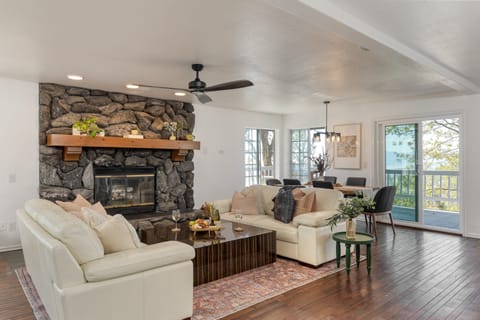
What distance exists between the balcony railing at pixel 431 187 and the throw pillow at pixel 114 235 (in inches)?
220

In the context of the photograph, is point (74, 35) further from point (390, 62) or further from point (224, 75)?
point (390, 62)

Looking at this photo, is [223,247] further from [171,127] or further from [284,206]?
[171,127]

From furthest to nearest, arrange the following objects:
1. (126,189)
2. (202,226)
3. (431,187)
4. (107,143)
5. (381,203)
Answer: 1. (431,187)
2. (126,189)
3. (381,203)
4. (107,143)
5. (202,226)

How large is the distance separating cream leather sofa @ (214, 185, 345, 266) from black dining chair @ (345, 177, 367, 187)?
7.41 feet

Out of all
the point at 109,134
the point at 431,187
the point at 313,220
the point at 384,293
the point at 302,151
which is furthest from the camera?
the point at 302,151

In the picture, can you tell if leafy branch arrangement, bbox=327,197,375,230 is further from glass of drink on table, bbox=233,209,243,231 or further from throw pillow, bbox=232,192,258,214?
throw pillow, bbox=232,192,258,214

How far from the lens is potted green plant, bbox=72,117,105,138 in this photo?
5031 mm

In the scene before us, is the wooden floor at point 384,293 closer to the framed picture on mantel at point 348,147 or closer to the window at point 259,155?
the framed picture on mantel at point 348,147

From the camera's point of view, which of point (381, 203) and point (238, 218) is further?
point (381, 203)


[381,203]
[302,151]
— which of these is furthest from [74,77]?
[302,151]

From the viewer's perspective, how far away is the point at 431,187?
6195 millimetres

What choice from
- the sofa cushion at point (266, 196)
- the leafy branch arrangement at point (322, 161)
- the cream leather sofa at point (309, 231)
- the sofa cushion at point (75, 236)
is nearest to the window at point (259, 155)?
the leafy branch arrangement at point (322, 161)

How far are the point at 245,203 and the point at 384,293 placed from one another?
94.9 inches

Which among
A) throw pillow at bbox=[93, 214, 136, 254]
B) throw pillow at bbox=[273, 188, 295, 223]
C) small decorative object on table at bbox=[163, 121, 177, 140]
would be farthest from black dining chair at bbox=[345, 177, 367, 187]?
throw pillow at bbox=[93, 214, 136, 254]
